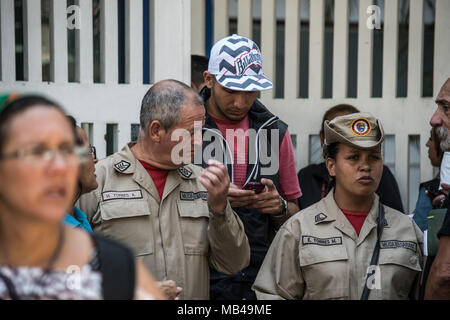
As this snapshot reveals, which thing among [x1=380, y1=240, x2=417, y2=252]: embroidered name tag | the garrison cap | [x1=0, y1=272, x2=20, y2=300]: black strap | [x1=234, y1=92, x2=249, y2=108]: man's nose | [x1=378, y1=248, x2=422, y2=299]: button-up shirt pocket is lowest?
[x1=378, y1=248, x2=422, y2=299]: button-up shirt pocket

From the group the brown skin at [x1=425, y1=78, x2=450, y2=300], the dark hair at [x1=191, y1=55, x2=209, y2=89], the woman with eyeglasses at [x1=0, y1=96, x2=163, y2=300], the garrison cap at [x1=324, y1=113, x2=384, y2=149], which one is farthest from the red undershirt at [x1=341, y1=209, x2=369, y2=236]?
the woman with eyeglasses at [x1=0, y1=96, x2=163, y2=300]

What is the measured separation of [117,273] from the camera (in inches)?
67.7

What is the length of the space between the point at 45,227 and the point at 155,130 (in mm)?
1841


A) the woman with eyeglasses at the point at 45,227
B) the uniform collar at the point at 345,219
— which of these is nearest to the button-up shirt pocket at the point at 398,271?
the uniform collar at the point at 345,219

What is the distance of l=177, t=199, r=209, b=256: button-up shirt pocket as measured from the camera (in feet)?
11.1

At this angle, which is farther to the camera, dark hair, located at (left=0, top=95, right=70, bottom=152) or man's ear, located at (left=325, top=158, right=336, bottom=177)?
man's ear, located at (left=325, top=158, right=336, bottom=177)

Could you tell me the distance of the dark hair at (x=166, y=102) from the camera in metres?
3.42

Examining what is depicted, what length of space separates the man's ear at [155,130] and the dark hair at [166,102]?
0.06 ft

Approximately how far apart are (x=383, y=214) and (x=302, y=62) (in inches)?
75.0

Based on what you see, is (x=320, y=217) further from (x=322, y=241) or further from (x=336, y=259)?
(x=336, y=259)

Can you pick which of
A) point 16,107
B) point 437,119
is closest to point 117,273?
point 16,107

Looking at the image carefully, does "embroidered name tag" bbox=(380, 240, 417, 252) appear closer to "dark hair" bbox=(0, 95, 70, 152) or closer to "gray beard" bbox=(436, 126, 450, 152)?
"gray beard" bbox=(436, 126, 450, 152)

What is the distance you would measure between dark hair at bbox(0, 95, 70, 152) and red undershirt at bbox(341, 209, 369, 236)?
2251 mm
